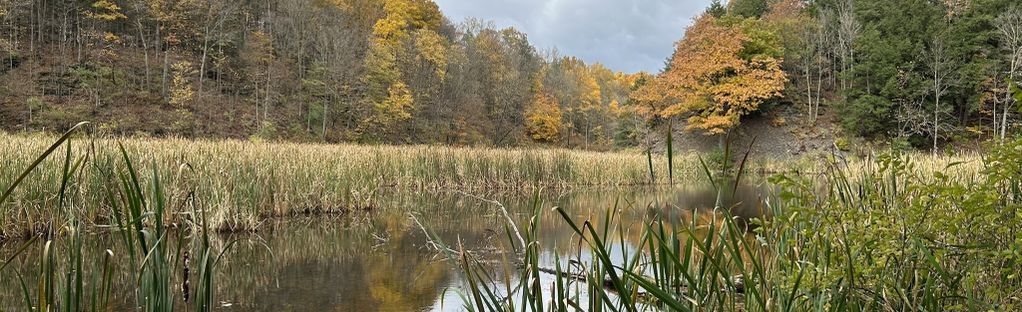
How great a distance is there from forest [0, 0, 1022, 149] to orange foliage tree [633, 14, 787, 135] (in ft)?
0.27

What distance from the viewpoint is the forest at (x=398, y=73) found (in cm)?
2220

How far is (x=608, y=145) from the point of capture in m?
40.4

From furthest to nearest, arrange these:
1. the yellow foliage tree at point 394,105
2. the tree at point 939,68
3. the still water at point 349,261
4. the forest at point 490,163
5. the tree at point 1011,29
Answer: the yellow foliage tree at point 394,105 → the tree at point 939,68 → the tree at point 1011,29 → the still water at point 349,261 → the forest at point 490,163

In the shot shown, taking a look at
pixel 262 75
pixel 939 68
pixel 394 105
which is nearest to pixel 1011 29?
pixel 939 68

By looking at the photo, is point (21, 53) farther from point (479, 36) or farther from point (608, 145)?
point (608, 145)

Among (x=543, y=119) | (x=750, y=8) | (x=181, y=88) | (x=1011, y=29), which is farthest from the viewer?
(x=750, y=8)

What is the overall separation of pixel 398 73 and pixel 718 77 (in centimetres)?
1476

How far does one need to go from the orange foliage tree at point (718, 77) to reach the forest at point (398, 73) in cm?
8

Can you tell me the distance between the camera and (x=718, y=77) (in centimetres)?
2473

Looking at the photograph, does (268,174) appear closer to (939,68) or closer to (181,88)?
(181,88)

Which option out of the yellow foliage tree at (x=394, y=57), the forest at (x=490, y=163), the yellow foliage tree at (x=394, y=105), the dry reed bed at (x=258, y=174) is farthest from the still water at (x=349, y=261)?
the yellow foliage tree at (x=394, y=57)

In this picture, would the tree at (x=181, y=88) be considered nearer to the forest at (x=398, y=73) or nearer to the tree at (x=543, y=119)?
the forest at (x=398, y=73)

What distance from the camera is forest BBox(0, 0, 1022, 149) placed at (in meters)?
22.2

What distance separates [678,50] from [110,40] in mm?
24307
